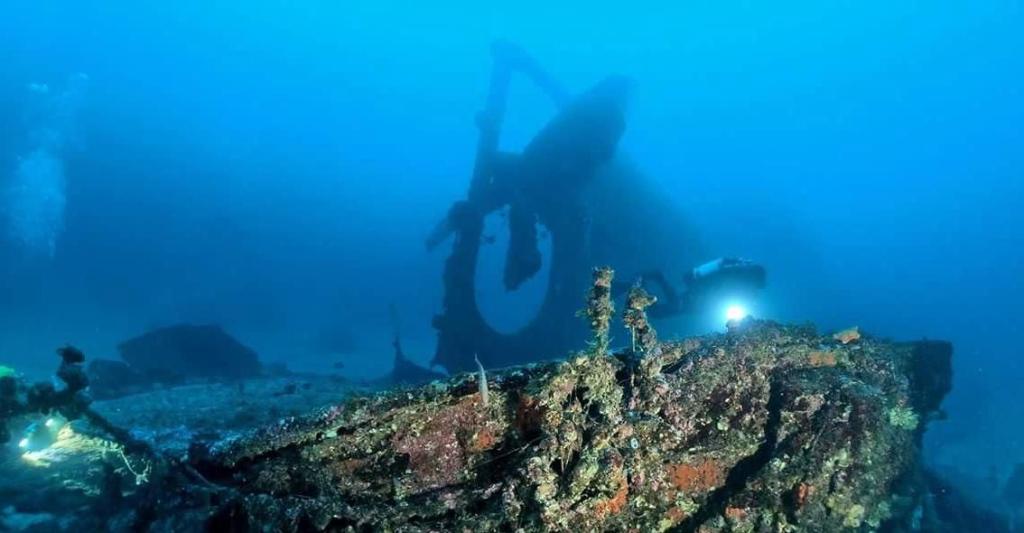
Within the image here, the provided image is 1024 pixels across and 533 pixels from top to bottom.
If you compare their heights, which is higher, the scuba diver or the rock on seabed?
the scuba diver

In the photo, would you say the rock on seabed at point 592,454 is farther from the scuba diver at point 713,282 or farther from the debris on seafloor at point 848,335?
the scuba diver at point 713,282

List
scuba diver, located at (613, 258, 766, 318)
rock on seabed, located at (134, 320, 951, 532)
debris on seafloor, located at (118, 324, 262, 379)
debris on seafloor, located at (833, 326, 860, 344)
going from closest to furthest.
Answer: rock on seabed, located at (134, 320, 951, 532), debris on seafloor, located at (833, 326, 860, 344), scuba diver, located at (613, 258, 766, 318), debris on seafloor, located at (118, 324, 262, 379)

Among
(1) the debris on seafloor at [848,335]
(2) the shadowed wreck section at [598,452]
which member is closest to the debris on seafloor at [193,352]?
(2) the shadowed wreck section at [598,452]

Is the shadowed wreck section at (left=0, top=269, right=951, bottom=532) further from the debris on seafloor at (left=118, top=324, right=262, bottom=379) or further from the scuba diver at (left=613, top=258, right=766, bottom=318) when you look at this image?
the debris on seafloor at (left=118, top=324, right=262, bottom=379)

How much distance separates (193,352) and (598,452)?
20702 mm

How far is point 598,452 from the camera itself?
4543 millimetres

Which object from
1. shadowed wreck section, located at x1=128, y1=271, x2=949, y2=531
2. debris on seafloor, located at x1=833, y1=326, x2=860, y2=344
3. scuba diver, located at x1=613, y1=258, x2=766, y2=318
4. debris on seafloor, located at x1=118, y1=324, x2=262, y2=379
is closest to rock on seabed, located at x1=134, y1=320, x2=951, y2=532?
shadowed wreck section, located at x1=128, y1=271, x2=949, y2=531

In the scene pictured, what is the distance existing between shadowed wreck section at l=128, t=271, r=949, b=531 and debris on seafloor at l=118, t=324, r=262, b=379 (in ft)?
59.6

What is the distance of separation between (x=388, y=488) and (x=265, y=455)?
103 cm

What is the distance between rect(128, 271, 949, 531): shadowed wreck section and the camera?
14.1 ft

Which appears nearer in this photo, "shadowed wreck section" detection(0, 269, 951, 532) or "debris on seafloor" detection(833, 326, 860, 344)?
"shadowed wreck section" detection(0, 269, 951, 532)

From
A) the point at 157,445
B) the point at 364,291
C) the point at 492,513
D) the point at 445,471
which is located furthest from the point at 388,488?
the point at 364,291

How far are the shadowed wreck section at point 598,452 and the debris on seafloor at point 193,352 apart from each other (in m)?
18.2

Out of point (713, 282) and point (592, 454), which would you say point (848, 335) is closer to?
point (592, 454)
